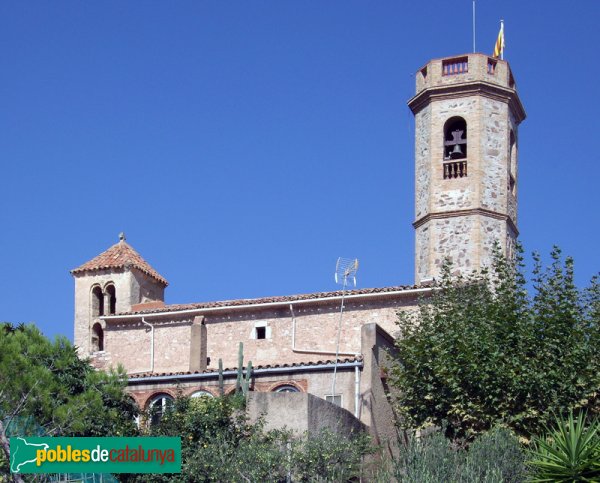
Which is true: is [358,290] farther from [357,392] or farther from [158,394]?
[158,394]

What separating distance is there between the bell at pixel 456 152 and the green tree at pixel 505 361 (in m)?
11.3

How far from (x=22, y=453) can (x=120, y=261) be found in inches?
979

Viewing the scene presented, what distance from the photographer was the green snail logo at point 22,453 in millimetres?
19516

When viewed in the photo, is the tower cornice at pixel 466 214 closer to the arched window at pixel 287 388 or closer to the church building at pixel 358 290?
the church building at pixel 358 290

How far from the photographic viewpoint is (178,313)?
38.9 m

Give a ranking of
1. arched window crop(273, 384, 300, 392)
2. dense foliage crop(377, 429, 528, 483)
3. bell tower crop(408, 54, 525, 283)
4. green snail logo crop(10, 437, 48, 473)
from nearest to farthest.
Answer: green snail logo crop(10, 437, 48, 473) < dense foliage crop(377, 429, 528, 483) < arched window crop(273, 384, 300, 392) < bell tower crop(408, 54, 525, 283)

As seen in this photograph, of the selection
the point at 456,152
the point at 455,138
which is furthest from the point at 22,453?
the point at 455,138

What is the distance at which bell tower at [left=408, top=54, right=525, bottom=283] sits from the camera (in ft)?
130

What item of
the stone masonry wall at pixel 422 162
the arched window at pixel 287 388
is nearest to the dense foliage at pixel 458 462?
the arched window at pixel 287 388

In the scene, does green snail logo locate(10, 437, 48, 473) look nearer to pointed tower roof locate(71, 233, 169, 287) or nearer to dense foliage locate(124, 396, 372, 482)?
dense foliage locate(124, 396, 372, 482)

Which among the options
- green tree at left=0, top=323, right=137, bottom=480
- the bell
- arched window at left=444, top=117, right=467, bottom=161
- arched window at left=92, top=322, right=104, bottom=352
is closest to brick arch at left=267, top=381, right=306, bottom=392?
green tree at left=0, top=323, right=137, bottom=480

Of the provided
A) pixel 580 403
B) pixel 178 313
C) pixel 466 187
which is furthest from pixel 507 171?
pixel 580 403

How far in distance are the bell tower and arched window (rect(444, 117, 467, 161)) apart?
0.04 meters

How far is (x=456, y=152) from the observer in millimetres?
40875
